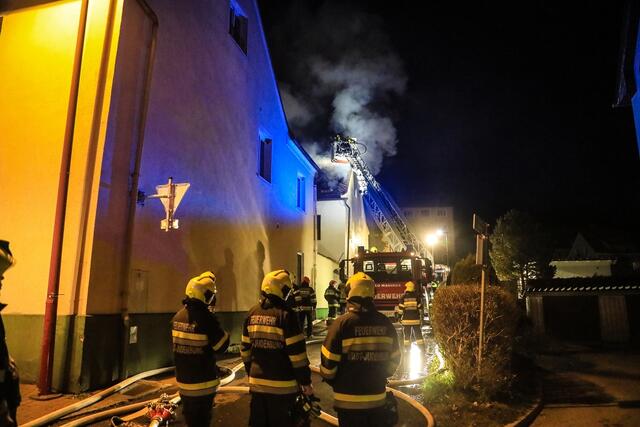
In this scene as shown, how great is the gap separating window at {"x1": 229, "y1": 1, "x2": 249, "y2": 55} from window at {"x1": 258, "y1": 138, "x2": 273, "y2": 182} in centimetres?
299

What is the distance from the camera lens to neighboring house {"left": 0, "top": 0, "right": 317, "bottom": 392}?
673cm

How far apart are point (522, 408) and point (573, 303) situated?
354 inches

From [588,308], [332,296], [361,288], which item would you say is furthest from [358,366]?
[588,308]

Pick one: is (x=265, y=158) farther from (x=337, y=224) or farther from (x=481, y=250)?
(x=337, y=224)

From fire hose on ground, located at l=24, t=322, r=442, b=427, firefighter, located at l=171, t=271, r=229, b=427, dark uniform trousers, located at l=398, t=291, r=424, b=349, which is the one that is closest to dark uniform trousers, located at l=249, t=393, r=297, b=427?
firefighter, located at l=171, t=271, r=229, b=427

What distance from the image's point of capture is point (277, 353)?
3850 millimetres

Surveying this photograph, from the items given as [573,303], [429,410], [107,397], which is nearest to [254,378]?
[429,410]

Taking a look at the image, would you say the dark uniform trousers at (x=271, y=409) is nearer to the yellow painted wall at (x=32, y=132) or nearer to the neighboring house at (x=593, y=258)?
the yellow painted wall at (x=32, y=132)

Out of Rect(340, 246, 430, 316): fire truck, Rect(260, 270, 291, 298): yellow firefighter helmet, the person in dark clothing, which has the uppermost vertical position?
Rect(340, 246, 430, 316): fire truck

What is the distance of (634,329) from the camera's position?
12.5 meters

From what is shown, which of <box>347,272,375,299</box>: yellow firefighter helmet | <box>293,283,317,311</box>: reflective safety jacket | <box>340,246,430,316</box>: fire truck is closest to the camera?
<box>347,272,375,299</box>: yellow firefighter helmet

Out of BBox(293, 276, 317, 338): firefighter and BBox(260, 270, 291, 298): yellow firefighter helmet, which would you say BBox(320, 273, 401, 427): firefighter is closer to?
BBox(260, 270, 291, 298): yellow firefighter helmet


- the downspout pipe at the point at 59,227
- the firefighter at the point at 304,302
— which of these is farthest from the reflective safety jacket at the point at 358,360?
the firefighter at the point at 304,302

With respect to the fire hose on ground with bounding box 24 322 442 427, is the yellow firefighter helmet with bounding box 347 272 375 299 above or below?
above
